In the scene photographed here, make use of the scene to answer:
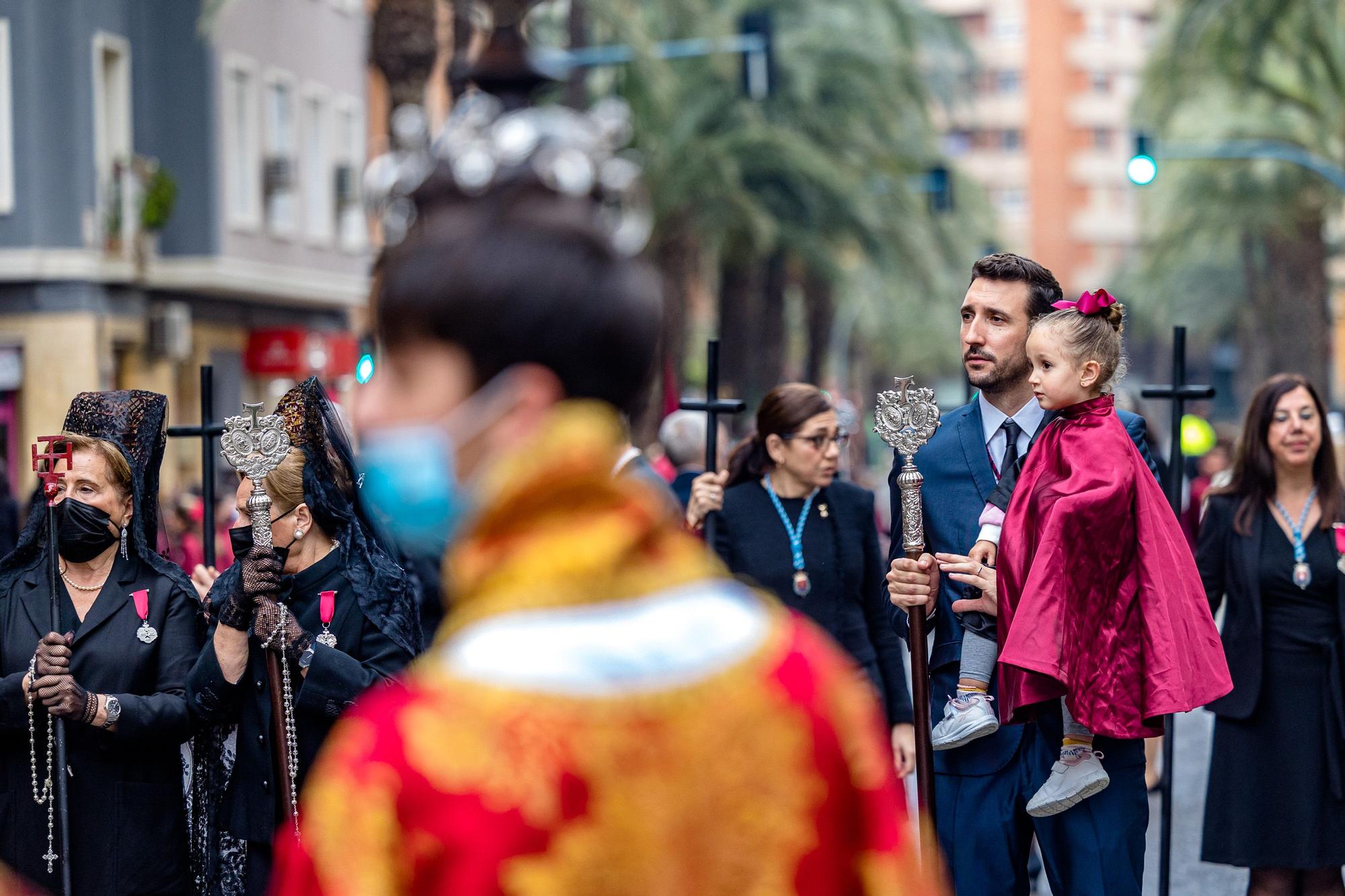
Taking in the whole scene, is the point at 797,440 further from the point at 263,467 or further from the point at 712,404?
the point at 263,467

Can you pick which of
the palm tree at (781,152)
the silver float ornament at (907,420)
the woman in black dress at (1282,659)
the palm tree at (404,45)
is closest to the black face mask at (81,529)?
the silver float ornament at (907,420)

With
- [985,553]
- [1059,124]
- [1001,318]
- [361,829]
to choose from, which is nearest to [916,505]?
[985,553]

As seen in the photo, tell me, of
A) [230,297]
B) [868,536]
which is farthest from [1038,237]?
[868,536]

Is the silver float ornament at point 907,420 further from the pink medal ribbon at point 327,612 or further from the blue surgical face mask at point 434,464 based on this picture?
the blue surgical face mask at point 434,464

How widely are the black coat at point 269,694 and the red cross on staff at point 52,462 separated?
1.85 feet

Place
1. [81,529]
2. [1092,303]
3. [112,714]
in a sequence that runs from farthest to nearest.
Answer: [81,529], [112,714], [1092,303]

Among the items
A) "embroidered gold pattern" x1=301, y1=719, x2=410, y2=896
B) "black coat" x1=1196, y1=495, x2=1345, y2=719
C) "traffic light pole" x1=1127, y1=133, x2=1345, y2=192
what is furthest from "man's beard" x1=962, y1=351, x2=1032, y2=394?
"traffic light pole" x1=1127, y1=133, x2=1345, y2=192

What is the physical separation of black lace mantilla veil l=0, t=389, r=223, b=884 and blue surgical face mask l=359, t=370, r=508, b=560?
142 inches

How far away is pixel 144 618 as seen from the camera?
5.39m

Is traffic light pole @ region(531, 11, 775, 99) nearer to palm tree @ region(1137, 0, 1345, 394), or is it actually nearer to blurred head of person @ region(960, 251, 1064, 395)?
palm tree @ region(1137, 0, 1345, 394)

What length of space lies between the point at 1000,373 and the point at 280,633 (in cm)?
193

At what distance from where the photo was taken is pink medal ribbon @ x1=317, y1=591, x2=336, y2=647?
5207mm

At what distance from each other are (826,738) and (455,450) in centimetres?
48

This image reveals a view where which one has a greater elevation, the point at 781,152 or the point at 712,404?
the point at 781,152
